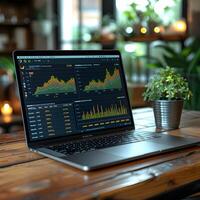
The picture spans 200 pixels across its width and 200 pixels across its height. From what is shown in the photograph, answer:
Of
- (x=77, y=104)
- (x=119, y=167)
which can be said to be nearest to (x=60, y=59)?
(x=77, y=104)

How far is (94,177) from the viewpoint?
890 millimetres

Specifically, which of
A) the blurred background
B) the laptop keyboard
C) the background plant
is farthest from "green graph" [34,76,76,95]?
the blurred background

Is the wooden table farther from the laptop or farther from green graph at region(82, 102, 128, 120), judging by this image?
green graph at region(82, 102, 128, 120)

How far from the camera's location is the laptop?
1.09 metres

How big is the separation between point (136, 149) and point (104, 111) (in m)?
0.25

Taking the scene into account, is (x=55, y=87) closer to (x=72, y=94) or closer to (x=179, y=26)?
(x=72, y=94)

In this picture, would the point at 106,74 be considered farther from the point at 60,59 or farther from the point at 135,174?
the point at 135,174

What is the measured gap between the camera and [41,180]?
→ 0.87 meters

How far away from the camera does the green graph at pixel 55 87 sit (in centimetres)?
119

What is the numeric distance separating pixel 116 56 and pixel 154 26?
1927 mm

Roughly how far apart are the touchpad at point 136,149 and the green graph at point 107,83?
25cm

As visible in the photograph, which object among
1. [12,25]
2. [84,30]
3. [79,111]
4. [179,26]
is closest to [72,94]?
[79,111]

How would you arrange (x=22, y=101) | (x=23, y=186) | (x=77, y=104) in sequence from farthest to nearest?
(x=77, y=104), (x=22, y=101), (x=23, y=186)

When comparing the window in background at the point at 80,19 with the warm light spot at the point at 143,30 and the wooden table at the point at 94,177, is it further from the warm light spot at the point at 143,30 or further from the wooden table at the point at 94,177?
the wooden table at the point at 94,177
